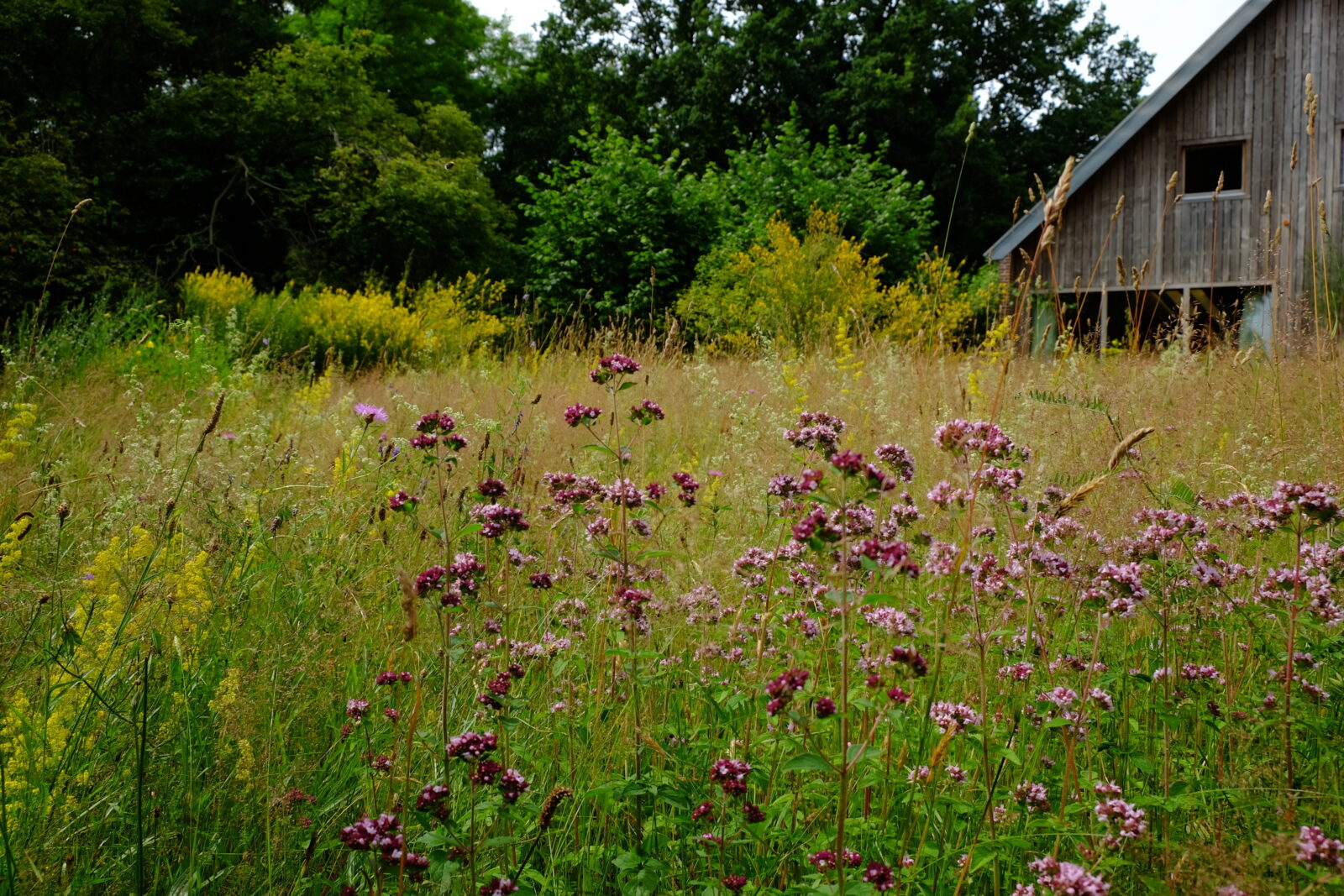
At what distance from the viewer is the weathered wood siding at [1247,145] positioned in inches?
579

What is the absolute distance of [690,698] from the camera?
2.31 metres

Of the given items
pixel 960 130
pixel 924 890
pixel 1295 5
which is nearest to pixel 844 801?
pixel 924 890

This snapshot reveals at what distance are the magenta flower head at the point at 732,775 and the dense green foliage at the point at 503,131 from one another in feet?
37.8

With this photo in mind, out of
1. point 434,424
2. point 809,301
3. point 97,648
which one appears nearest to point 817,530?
point 434,424

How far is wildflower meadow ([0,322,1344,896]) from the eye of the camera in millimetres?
1415

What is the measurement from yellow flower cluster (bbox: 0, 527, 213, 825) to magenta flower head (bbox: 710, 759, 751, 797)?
1.03 meters

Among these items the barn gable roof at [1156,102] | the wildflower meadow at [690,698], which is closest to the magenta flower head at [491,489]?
the wildflower meadow at [690,698]

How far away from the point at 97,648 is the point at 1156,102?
17999 mm

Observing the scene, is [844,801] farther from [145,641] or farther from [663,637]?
[145,641]

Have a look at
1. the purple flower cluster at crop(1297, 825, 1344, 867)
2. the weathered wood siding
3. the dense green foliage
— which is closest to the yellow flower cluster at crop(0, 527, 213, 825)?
the purple flower cluster at crop(1297, 825, 1344, 867)

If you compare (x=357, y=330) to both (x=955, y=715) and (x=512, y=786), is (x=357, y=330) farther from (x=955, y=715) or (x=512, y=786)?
(x=955, y=715)

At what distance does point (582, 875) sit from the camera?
1507 millimetres

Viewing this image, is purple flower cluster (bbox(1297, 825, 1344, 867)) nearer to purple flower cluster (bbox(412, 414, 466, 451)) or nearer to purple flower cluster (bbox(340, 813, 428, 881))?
purple flower cluster (bbox(340, 813, 428, 881))

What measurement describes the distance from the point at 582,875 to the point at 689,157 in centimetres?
2999
